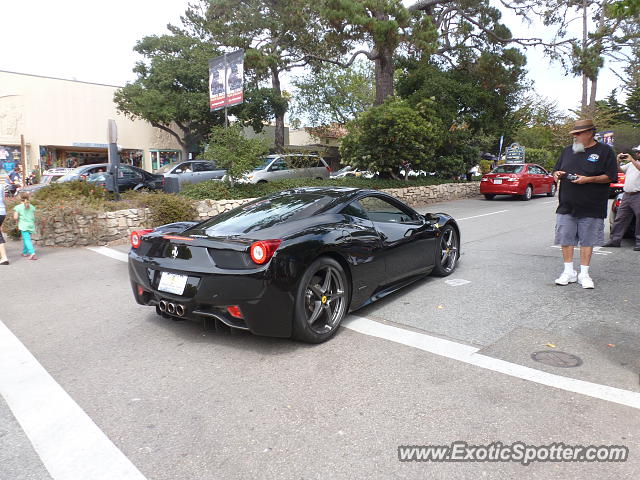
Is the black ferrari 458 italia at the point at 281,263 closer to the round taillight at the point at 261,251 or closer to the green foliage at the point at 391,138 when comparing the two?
the round taillight at the point at 261,251

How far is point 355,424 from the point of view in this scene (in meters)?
2.85

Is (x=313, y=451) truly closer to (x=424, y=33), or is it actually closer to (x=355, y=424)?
(x=355, y=424)

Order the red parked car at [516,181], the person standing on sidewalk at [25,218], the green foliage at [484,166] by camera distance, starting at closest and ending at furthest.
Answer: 1. the person standing on sidewalk at [25,218]
2. the red parked car at [516,181]
3. the green foliage at [484,166]

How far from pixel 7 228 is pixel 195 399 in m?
10.4

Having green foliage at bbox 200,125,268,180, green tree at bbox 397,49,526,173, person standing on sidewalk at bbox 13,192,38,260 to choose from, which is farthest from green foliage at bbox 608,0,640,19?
green tree at bbox 397,49,526,173

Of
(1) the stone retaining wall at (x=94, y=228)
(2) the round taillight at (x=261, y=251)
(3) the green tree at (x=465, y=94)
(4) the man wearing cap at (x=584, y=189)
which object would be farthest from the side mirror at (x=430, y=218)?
(3) the green tree at (x=465, y=94)

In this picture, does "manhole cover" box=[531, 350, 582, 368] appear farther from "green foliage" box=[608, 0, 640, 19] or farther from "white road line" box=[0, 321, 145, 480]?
"green foliage" box=[608, 0, 640, 19]

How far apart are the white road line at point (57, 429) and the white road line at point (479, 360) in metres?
2.39

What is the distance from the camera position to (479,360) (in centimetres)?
372

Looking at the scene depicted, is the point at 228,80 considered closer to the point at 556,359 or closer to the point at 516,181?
the point at 516,181

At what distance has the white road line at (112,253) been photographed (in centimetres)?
863

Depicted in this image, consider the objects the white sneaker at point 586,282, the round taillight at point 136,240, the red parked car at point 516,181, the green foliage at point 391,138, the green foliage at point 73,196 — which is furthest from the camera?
the red parked car at point 516,181

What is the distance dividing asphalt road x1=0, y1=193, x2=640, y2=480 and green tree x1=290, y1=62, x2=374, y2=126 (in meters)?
37.7

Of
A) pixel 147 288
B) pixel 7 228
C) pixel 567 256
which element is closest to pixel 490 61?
pixel 567 256
